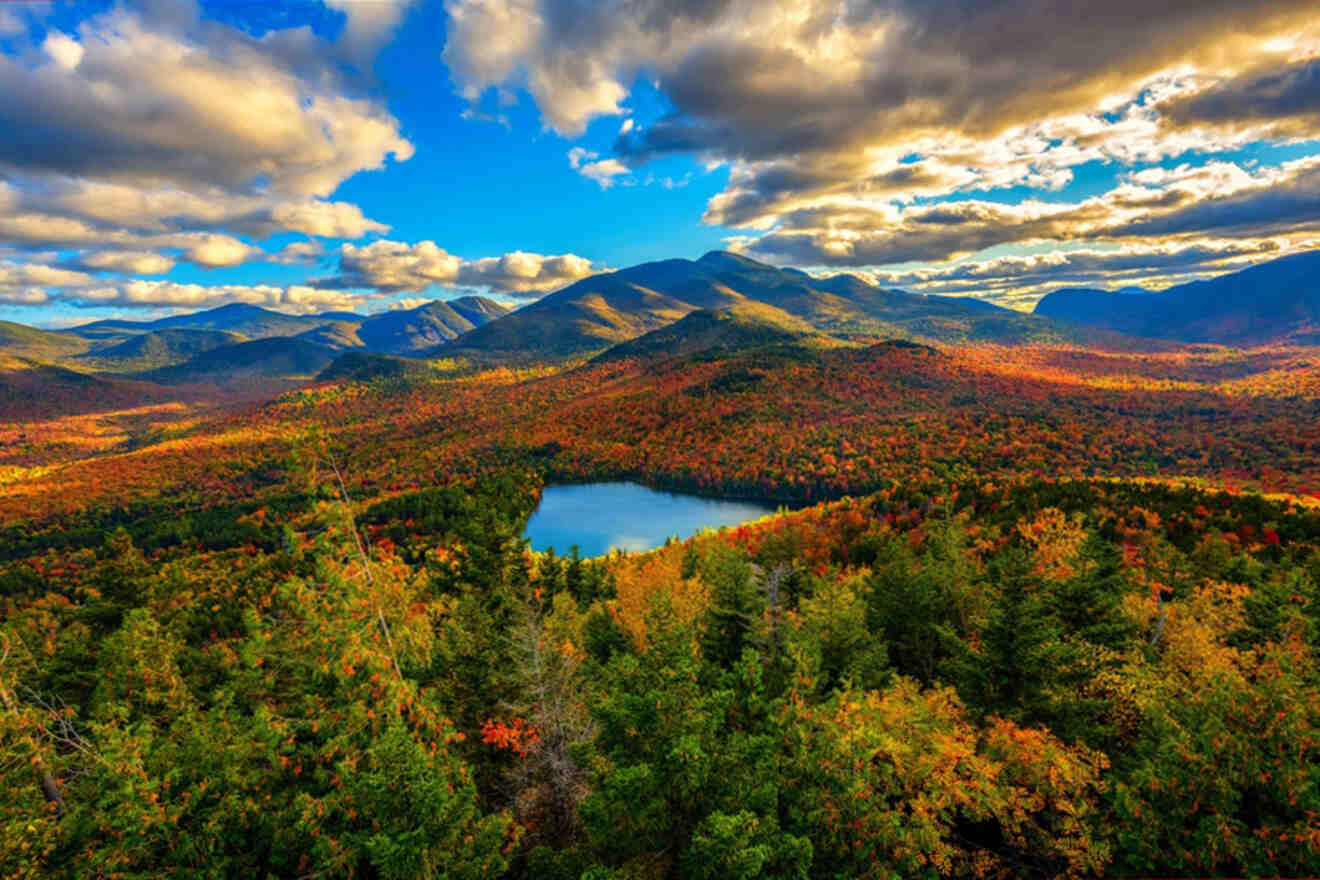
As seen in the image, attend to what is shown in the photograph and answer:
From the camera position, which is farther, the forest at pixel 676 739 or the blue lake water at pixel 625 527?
the blue lake water at pixel 625 527

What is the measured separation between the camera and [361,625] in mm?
16031

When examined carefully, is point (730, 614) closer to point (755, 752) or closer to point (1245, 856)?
point (755, 752)

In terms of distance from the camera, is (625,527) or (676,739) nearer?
(676,739)

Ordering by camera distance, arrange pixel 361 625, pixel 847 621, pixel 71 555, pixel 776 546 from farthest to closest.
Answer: pixel 71 555, pixel 776 546, pixel 847 621, pixel 361 625

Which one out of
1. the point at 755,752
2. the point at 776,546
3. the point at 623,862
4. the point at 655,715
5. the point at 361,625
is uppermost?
the point at 361,625

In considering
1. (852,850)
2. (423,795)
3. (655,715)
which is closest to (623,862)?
(655,715)

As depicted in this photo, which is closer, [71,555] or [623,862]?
[623,862]

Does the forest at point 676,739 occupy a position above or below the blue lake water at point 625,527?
above

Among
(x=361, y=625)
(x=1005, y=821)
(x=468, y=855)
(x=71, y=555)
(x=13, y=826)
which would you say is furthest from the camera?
(x=71, y=555)

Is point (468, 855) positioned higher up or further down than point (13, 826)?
→ further down

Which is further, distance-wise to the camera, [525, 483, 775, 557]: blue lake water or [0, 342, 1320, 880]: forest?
[525, 483, 775, 557]: blue lake water

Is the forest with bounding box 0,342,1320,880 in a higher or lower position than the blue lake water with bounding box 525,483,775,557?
higher

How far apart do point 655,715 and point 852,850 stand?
7.48 metres

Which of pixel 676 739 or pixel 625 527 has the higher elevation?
pixel 676 739
